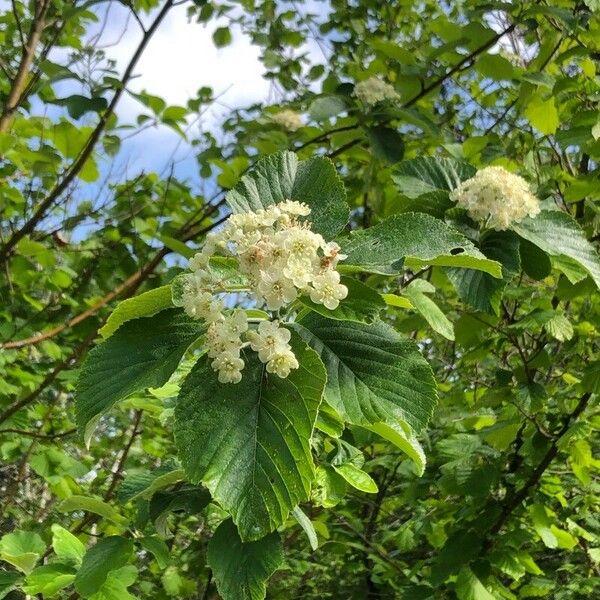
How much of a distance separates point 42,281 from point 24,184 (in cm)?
43

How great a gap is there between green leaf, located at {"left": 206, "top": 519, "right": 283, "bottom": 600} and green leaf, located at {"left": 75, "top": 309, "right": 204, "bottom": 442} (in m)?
0.25

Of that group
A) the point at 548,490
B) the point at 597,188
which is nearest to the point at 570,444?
the point at 548,490

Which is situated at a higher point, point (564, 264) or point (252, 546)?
point (564, 264)

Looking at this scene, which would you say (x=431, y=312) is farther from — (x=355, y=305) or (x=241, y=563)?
(x=241, y=563)

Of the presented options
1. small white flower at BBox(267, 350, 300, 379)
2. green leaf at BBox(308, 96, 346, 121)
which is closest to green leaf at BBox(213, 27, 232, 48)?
green leaf at BBox(308, 96, 346, 121)

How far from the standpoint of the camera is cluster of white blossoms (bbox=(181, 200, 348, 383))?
0.82 metres

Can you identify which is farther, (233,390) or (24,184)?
(24,184)

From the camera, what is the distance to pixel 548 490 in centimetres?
221

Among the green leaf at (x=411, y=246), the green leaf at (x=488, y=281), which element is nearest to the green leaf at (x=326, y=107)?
the green leaf at (x=488, y=281)

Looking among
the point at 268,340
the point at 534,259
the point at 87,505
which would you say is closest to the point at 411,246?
the point at 268,340

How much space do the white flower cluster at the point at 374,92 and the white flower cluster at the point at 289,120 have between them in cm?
38

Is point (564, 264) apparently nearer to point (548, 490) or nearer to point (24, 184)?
point (548, 490)

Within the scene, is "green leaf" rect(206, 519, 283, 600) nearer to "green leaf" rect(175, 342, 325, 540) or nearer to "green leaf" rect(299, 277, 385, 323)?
"green leaf" rect(175, 342, 325, 540)

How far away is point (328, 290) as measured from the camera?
0.84m
